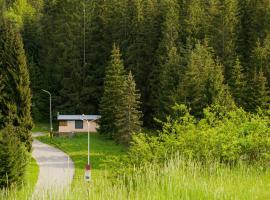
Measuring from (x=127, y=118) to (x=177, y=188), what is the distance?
35637 mm

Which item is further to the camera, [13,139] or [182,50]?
[182,50]

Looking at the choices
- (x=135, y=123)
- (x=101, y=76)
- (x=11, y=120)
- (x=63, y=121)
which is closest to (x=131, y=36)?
(x=101, y=76)

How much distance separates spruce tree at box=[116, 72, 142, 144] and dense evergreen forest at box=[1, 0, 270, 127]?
324 centimetres

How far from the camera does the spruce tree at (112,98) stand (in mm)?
45094

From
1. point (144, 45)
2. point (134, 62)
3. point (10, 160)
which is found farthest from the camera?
point (144, 45)

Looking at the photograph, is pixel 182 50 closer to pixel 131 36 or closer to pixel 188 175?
pixel 131 36

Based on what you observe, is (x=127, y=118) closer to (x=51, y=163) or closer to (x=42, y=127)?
(x=51, y=163)

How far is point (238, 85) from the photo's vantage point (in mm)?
45250

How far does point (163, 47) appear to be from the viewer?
166 ft

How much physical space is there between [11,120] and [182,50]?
20803 mm

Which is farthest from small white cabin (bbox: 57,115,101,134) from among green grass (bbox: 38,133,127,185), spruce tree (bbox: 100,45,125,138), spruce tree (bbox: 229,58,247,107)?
spruce tree (bbox: 229,58,247,107)

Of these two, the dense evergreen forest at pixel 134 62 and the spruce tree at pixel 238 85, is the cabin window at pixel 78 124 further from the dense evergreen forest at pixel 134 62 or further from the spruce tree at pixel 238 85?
the spruce tree at pixel 238 85

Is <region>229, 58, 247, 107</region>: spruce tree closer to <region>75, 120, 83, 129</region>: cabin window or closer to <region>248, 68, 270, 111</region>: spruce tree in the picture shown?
<region>248, 68, 270, 111</region>: spruce tree

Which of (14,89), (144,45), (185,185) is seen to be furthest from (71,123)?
(185,185)
